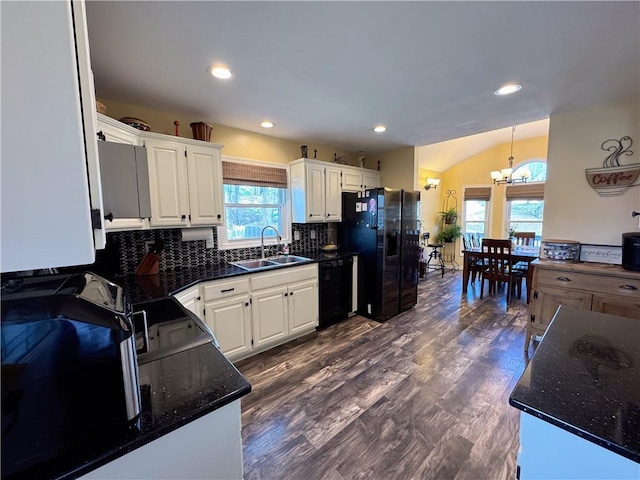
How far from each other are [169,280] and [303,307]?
1382mm

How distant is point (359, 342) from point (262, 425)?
4.60ft

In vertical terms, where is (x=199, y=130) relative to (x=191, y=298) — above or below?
above

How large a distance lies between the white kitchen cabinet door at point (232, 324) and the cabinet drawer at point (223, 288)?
5cm

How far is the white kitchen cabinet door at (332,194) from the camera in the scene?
3617 millimetres

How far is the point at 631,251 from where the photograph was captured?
230 centimetres

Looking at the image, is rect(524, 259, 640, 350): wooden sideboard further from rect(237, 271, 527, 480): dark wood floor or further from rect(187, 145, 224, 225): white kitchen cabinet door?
rect(187, 145, 224, 225): white kitchen cabinet door

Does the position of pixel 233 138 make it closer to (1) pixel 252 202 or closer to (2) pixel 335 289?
(1) pixel 252 202

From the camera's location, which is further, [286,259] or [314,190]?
[314,190]

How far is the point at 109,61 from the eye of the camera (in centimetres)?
172

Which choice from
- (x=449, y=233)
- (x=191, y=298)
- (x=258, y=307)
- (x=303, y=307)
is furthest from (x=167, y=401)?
(x=449, y=233)

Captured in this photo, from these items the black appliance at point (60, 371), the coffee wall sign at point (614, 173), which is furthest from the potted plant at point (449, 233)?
the black appliance at point (60, 371)

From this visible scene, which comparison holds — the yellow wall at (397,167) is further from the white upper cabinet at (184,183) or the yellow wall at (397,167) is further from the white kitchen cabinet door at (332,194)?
the white upper cabinet at (184,183)

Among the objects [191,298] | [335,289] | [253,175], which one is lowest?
[335,289]

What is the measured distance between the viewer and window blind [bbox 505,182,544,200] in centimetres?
579
